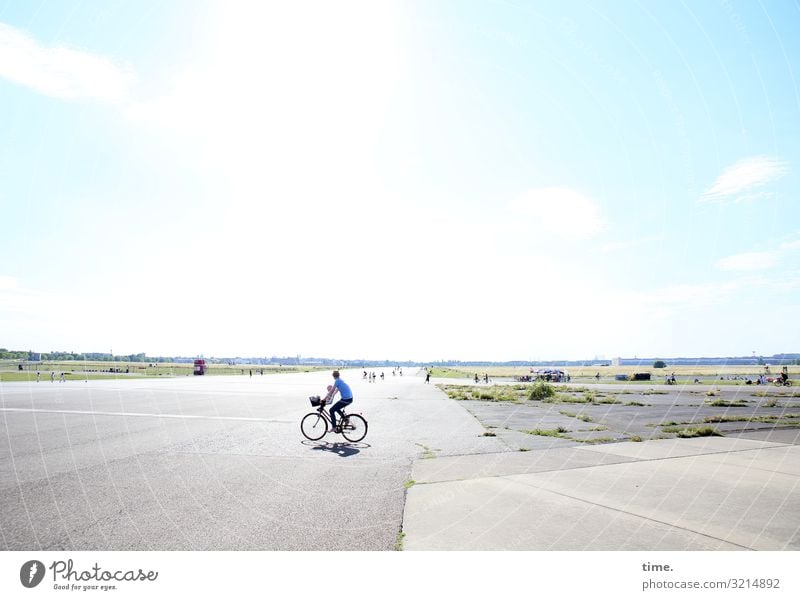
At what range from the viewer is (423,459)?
959cm

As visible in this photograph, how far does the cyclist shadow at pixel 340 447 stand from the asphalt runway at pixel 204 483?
0.03 m

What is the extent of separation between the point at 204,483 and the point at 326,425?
508 cm

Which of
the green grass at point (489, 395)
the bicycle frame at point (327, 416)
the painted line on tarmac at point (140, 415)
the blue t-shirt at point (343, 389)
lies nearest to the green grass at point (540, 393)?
the green grass at point (489, 395)

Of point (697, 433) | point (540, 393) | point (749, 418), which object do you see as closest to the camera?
point (697, 433)

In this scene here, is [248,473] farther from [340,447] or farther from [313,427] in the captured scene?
[313,427]

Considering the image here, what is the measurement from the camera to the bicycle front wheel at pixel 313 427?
12.2 meters

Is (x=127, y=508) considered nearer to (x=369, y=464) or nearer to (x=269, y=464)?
(x=269, y=464)

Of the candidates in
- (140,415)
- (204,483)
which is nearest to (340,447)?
(204,483)

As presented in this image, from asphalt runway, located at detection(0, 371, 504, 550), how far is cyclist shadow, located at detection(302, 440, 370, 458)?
3 centimetres

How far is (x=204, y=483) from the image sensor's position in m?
7.31

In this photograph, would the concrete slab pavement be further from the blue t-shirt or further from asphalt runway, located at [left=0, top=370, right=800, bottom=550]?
the blue t-shirt

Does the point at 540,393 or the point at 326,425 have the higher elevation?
the point at 326,425

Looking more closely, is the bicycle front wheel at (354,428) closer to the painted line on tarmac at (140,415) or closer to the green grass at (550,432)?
the painted line on tarmac at (140,415)

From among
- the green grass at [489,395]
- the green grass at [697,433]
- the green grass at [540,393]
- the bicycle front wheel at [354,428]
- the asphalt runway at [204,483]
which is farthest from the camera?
the green grass at [540,393]
